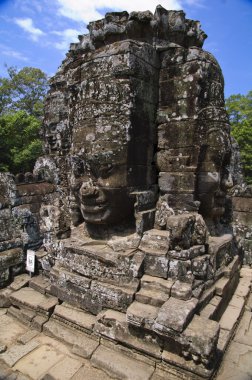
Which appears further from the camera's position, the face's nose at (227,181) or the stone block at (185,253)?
the face's nose at (227,181)

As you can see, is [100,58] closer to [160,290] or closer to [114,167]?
[114,167]

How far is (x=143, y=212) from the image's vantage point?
345cm

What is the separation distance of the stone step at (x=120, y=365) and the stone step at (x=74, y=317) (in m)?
0.33

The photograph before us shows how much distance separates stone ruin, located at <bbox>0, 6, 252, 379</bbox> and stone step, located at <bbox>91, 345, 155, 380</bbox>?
13 centimetres

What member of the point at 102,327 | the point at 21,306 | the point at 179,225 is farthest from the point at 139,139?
the point at 21,306

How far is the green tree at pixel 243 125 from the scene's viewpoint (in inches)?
763

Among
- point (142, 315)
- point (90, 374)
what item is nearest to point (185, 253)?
point (142, 315)

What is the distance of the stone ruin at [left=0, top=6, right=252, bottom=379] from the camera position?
297 cm

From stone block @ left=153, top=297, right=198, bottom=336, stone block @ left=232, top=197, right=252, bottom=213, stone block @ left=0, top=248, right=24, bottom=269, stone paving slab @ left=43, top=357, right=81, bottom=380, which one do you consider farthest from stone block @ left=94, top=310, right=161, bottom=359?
stone block @ left=232, top=197, right=252, bottom=213

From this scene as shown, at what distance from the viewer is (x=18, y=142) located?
19188 mm

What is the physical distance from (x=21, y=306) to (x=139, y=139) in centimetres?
290

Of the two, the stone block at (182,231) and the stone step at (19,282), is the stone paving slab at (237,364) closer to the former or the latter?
the stone block at (182,231)

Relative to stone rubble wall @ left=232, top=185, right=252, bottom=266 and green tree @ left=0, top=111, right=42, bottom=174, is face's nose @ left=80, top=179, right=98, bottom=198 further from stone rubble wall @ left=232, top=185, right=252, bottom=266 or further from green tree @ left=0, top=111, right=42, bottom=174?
green tree @ left=0, top=111, right=42, bottom=174

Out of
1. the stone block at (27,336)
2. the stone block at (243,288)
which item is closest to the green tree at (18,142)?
the stone block at (27,336)
